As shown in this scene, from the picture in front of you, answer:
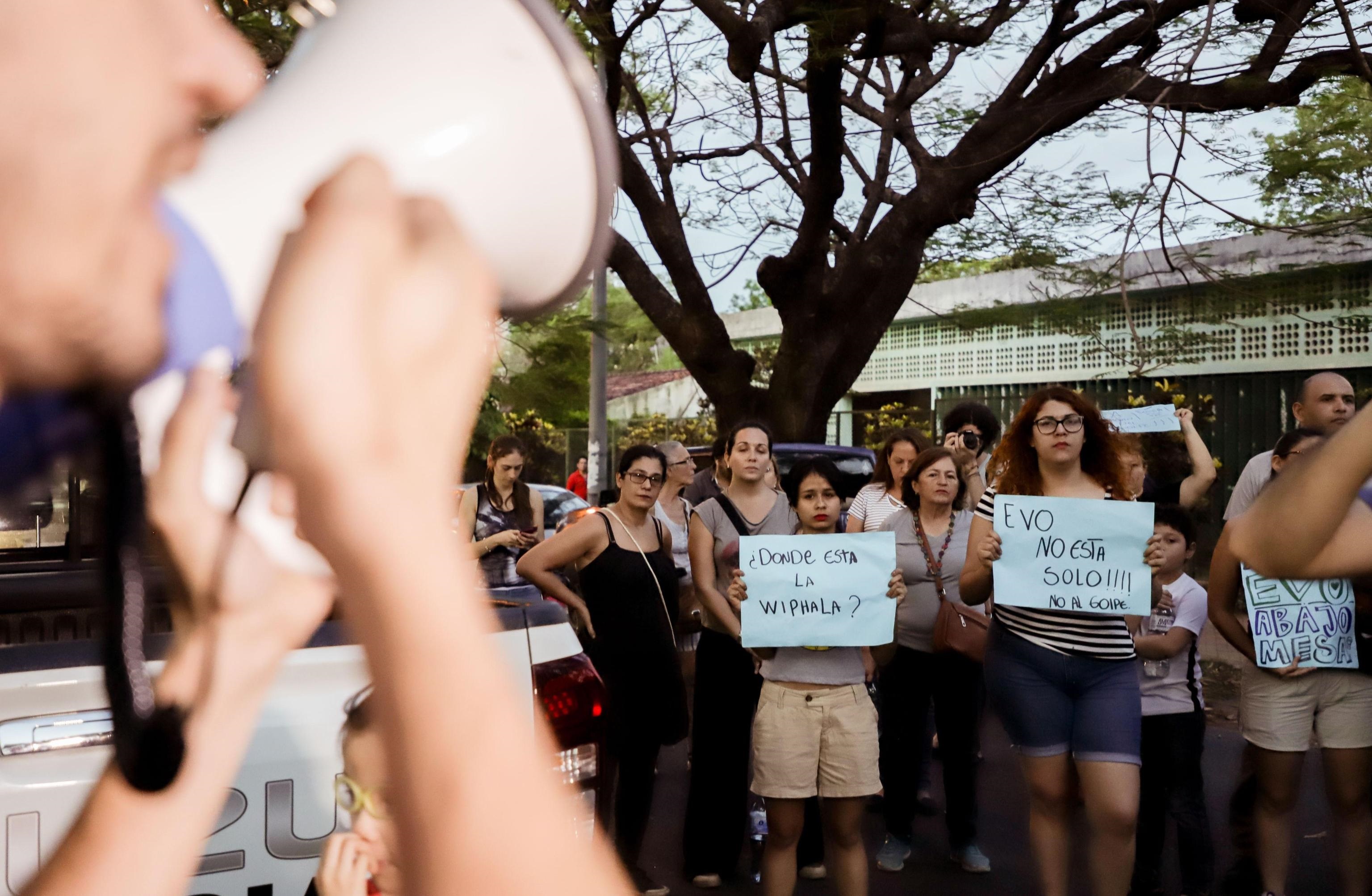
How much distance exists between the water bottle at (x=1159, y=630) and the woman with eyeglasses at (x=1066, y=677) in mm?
609

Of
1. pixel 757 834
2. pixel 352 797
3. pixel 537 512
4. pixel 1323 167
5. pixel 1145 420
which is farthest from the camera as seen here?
pixel 1323 167

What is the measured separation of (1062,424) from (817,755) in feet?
4.80

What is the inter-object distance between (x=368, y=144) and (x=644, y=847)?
5601mm

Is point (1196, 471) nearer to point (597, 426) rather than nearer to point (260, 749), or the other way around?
point (260, 749)

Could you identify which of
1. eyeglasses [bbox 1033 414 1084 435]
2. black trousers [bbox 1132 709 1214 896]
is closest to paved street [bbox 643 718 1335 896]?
black trousers [bbox 1132 709 1214 896]

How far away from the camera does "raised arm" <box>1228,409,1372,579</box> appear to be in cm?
192

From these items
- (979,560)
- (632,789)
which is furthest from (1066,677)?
(632,789)

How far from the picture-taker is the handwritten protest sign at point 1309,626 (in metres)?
4.46

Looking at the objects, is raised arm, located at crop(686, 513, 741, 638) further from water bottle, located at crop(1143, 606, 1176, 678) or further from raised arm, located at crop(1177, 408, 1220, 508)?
raised arm, located at crop(1177, 408, 1220, 508)

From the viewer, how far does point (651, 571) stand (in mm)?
5062

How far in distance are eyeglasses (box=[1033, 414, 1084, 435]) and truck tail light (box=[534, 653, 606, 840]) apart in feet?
7.27

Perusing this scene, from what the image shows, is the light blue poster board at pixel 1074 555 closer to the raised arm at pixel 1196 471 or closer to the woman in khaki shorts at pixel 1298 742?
the woman in khaki shorts at pixel 1298 742

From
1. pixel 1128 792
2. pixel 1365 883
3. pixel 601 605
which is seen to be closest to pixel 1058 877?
pixel 1128 792

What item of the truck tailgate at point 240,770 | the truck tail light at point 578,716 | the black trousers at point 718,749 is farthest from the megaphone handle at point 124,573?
the black trousers at point 718,749
